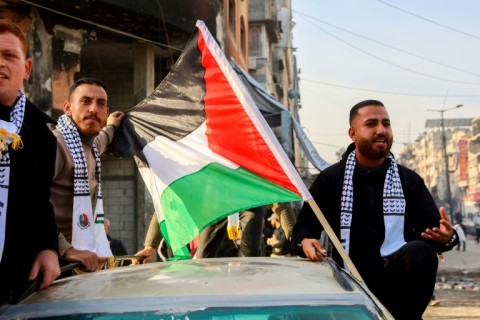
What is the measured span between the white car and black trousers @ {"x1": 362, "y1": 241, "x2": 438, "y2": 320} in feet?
3.70

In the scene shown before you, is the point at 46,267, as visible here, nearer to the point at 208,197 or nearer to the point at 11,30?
the point at 11,30

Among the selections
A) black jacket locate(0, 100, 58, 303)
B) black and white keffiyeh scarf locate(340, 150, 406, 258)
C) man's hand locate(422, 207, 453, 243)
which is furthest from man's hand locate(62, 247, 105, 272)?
man's hand locate(422, 207, 453, 243)

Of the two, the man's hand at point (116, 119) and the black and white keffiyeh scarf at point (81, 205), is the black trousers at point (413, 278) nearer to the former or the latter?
the black and white keffiyeh scarf at point (81, 205)

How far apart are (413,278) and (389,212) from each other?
51 centimetres

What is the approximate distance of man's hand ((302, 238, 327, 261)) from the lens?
11.4 feet

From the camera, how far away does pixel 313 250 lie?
3609 mm

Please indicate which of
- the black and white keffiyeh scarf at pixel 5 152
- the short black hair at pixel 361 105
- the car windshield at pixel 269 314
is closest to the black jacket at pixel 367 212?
the short black hair at pixel 361 105

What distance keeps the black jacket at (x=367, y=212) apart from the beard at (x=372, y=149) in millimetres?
81

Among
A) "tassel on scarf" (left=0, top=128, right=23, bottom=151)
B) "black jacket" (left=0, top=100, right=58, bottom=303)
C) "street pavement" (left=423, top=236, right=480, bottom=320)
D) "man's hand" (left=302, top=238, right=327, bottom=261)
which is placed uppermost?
"tassel on scarf" (left=0, top=128, right=23, bottom=151)

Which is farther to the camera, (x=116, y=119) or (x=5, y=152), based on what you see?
(x=116, y=119)

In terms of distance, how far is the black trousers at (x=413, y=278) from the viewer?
3.74m

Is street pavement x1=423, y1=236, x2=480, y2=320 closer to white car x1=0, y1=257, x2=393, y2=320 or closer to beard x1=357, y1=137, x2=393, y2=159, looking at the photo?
beard x1=357, y1=137, x2=393, y2=159

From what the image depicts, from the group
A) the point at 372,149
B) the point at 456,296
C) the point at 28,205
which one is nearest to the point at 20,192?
the point at 28,205

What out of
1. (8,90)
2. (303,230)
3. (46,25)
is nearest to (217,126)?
(303,230)
